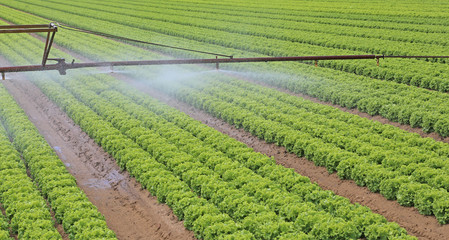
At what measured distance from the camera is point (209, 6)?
58938 millimetres

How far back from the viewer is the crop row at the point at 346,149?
13.2 meters

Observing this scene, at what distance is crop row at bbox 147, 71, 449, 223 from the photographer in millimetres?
13242

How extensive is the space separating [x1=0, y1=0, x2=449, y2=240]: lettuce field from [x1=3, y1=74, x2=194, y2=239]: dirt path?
0.17 ft

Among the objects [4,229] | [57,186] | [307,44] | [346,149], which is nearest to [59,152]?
[57,186]

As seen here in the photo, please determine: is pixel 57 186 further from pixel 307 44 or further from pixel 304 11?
pixel 304 11

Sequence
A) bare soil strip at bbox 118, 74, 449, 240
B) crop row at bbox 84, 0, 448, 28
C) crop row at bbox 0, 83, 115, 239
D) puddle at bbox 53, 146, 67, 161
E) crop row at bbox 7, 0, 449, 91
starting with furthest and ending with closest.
Answer: crop row at bbox 84, 0, 448, 28
crop row at bbox 7, 0, 449, 91
puddle at bbox 53, 146, 67, 161
bare soil strip at bbox 118, 74, 449, 240
crop row at bbox 0, 83, 115, 239

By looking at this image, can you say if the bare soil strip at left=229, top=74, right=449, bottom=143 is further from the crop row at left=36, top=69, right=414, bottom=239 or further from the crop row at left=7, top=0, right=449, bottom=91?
the crop row at left=36, top=69, right=414, bottom=239

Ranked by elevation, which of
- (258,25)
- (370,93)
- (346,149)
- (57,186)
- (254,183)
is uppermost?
(370,93)

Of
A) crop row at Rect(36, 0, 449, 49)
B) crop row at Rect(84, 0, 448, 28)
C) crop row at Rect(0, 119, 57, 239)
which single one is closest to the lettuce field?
crop row at Rect(0, 119, 57, 239)

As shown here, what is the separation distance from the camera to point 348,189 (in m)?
14.6

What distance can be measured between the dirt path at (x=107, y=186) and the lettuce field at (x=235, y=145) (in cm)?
5

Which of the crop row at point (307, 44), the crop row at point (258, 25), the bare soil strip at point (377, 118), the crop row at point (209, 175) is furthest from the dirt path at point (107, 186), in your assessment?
the crop row at point (258, 25)

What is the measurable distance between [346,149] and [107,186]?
7.49 meters

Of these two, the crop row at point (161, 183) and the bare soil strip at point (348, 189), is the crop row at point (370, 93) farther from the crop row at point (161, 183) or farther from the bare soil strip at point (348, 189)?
the crop row at point (161, 183)
